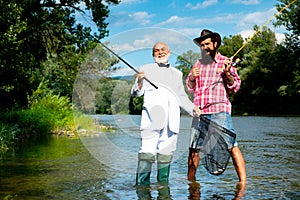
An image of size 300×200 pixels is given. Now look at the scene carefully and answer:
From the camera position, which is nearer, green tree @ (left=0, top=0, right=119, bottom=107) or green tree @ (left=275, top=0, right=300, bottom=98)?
green tree @ (left=0, top=0, right=119, bottom=107)

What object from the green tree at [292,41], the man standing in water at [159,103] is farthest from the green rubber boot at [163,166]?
the green tree at [292,41]

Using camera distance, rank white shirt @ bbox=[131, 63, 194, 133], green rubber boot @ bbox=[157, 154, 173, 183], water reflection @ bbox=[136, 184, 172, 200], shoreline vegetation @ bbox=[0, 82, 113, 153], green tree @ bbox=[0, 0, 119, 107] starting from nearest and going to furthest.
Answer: water reflection @ bbox=[136, 184, 172, 200], white shirt @ bbox=[131, 63, 194, 133], green rubber boot @ bbox=[157, 154, 173, 183], shoreline vegetation @ bbox=[0, 82, 113, 153], green tree @ bbox=[0, 0, 119, 107]

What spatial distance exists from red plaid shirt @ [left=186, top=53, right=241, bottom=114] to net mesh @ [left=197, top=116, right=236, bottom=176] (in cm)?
19

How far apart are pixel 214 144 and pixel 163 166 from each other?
30.2 inches

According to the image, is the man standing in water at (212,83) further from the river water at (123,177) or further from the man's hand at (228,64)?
the river water at (123,177)

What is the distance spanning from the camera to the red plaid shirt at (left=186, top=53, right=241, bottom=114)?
5.99 metres

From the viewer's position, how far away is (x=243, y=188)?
589 cm

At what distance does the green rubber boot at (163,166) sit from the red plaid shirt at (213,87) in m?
0.80

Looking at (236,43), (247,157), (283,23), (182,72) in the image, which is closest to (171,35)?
(182,72)

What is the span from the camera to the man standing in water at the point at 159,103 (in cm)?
551

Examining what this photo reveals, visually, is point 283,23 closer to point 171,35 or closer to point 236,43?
point 236,43

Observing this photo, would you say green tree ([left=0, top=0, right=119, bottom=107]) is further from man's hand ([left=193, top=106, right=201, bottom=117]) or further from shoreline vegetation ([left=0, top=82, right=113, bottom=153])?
man's hand ([left=193, top=106, right=201, bottom=117])

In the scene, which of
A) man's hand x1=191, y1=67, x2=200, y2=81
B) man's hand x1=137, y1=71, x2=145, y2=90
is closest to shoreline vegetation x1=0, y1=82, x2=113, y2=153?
man's hand x1=191, y1=67, x2=200, y2=81

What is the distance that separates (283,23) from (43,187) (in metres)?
48.3
